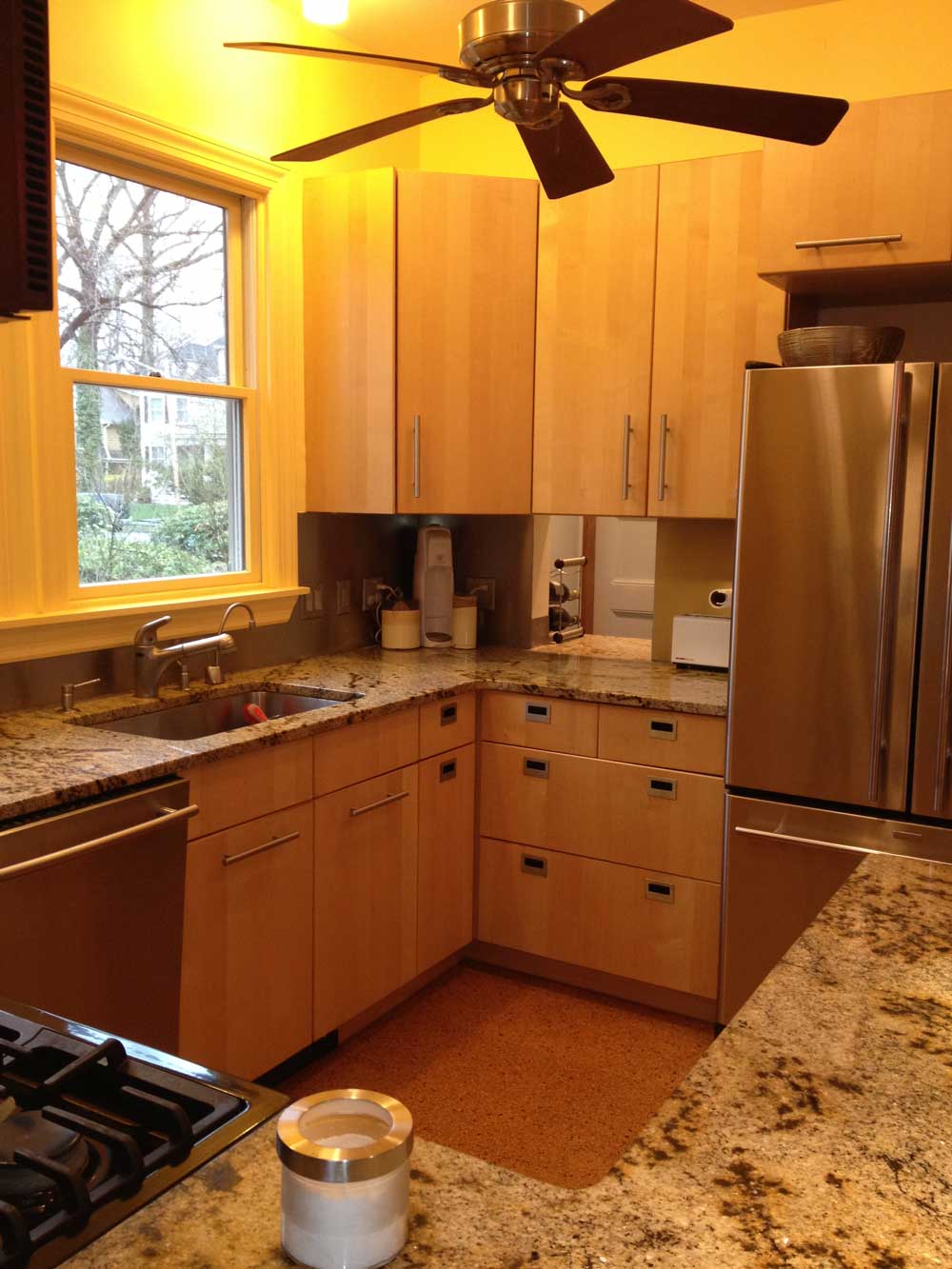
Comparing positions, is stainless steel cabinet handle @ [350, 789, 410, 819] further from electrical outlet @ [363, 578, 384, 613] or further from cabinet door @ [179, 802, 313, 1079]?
electrical outlet @ [363, 578, 384, 613]

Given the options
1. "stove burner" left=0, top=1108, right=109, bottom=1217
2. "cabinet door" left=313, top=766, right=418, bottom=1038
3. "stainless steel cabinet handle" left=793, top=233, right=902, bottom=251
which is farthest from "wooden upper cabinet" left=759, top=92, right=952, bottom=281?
"stove burner" left=0, top=1108, right=109, bottom=1217

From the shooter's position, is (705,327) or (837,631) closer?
(837,631)

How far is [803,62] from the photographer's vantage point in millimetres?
3283

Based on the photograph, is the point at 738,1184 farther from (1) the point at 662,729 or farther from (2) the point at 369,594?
(2) the point at 369,594

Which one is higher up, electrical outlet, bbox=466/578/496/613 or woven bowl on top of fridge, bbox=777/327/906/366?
woven bowl on top of fridge, bbox=777/327/906/366

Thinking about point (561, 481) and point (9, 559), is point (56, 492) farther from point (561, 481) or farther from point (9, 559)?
point (561, 481)

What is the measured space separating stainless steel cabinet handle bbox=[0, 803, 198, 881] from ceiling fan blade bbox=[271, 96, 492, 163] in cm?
125

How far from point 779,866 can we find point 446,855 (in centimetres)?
95

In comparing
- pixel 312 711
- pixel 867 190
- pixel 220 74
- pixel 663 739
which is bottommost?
pixel 663 739

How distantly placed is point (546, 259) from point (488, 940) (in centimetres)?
210

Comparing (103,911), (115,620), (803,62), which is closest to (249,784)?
(103,911)

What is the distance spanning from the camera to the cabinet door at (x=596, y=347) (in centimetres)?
330

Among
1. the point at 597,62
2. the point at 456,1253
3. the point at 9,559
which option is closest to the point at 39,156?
the point at 597,62

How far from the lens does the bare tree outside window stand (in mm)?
2822
